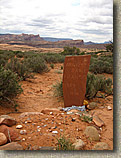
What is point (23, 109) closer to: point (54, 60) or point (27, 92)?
point (27, 92)

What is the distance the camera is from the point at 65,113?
3.79 metres

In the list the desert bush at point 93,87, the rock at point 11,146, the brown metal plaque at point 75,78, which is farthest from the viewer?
the desert bush at point 93,87

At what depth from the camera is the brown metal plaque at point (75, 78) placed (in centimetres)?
378

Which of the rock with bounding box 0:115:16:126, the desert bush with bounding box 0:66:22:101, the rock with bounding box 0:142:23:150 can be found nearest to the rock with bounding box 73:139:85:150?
the rock with bounding box 0:142:23:150

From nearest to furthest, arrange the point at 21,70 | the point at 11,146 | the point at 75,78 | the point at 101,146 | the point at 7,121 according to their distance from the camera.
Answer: the point at 11,146 → the point at 101,146 → the point at 7,121 → the point at 75,78 → the point at 21,70

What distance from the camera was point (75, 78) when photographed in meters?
3.89

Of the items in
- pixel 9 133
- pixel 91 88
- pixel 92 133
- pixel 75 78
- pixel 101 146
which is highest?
pixel 75 78

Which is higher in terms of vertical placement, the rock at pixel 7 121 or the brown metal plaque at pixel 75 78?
the brown metal plaque at pixel 75 78

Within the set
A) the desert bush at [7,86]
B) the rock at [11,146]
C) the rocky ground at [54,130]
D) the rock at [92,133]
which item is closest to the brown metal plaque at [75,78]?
the rocky ground at [54,130]

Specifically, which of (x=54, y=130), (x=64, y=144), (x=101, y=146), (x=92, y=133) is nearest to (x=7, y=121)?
A: (x=54, y=130)

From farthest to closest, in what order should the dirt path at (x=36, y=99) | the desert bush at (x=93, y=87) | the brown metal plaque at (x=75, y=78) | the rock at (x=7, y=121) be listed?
the desert bush at (x=93, y=87), the dirt path at (x=36, y=99), the brown metal plaque at (x=75, y=78), the rock at (x=7, y=121)

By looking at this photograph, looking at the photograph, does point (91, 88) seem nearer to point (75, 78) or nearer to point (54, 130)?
point (75, 78)

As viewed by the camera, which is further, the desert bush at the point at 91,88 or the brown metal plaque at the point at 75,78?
the desert bush at the point at 91,88

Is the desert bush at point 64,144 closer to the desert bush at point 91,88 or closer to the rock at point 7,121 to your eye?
the rock at point 7,121
